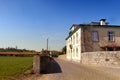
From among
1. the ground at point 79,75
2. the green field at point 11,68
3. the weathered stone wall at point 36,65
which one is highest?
the weathered stone wall at point 36,65

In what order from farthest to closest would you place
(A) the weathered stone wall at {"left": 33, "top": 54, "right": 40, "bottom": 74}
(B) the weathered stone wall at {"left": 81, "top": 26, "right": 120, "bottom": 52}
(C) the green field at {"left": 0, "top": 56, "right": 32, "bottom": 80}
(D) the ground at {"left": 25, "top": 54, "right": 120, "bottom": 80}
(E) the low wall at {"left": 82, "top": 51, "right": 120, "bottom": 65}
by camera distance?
(B) the weathered stone wall at {"left": 81, "top": 26, "right": 120, "bottom": 52} → (E) the low wall at {"left": 82, "top": 51, "right": 120, "bottom": 65} → (A) the weathered stone wall at {"left": 33, "top": 54, "right": 40, "bottom": 74} → (C) the green field at {"left": 0, "top": 56, "right": 32, "bottom": 80} → (D) the ground at {"left": 25, "top": 54, "right": 120, "bottom": 80}

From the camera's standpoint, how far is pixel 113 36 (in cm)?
3797

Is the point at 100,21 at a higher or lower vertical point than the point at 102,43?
higher

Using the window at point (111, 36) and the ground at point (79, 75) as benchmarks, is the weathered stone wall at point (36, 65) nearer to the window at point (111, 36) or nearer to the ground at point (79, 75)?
the ground at point (79, 75)

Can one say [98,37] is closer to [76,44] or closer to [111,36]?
[111,36]

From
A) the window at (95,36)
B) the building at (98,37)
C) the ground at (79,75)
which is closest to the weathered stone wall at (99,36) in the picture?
the building at (98,37)

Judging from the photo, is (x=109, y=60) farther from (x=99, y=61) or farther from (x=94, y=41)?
(x=94, y=41)

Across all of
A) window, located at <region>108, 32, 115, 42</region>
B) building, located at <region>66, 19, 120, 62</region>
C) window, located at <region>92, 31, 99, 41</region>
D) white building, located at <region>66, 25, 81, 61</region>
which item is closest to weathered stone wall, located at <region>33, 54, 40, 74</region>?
building, located at <region>66, 19, 120, 62</region>

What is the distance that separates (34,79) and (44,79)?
0.60 m

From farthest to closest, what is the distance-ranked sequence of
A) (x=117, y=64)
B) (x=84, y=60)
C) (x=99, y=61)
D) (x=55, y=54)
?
(x=55, y=54) < (x=84, y=60) < (x=99, y=61) < (x=117, y=64)

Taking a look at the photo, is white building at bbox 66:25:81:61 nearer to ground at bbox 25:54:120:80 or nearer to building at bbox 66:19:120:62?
building at bbox 66:19:120:62

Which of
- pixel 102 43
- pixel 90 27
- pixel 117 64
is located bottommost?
pixel 117 64

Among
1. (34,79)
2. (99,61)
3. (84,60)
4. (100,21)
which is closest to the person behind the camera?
(34,79)

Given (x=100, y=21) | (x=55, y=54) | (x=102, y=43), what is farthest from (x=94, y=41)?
(x=55, y=54)
